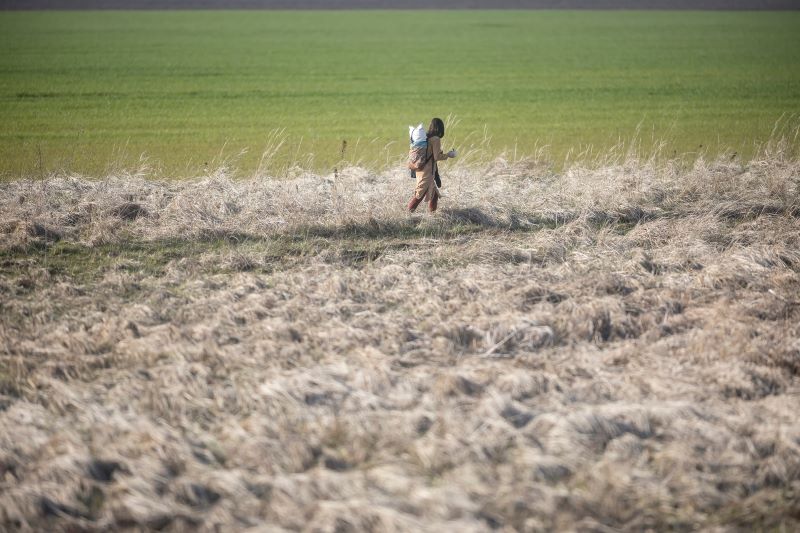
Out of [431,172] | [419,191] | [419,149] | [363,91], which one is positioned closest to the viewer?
[419,149]

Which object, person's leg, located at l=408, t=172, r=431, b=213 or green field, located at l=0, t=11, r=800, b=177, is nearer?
person's leg, located at l=408, t=172, r=431, b=213

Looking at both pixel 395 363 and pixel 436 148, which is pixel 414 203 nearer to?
pixel 436 148

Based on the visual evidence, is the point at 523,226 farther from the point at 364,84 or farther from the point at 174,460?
the point at 364,84

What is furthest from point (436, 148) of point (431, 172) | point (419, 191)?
point (419, 191)

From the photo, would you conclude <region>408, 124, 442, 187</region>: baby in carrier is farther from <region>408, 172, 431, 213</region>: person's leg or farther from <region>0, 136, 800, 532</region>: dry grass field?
<region>0, 136, 800, 532</region>: dry grass field

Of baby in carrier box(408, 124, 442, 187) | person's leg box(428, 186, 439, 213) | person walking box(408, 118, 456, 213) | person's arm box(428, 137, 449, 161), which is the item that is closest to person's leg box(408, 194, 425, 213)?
person walking box(408, 118, 456, 213)

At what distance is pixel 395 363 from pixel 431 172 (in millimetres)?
3602

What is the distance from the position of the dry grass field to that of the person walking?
224 millimetres

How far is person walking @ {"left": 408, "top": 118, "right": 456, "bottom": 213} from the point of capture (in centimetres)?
835

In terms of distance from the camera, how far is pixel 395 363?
540cm

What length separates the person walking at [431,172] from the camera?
329 inches

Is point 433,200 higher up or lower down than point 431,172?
lower down

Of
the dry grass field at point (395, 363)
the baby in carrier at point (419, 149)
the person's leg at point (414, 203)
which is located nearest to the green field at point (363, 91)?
the person's leg at point (414, 203)

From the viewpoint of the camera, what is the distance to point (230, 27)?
50.1 metres
